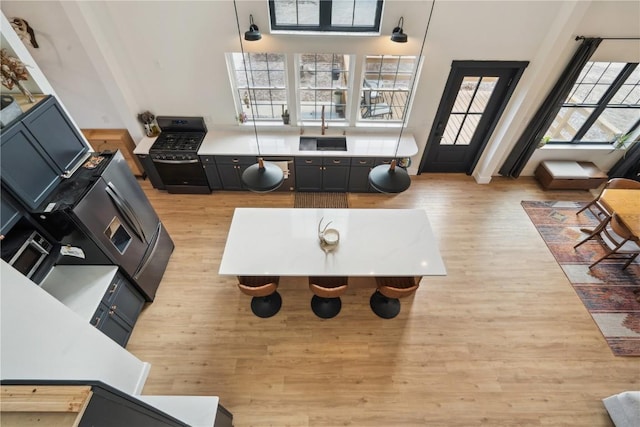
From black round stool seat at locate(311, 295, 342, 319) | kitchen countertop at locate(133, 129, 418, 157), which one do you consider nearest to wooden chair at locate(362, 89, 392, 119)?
kitchen countertop at locate(133, 129, 418, 157)

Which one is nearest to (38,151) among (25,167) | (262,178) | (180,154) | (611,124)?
(25,167)

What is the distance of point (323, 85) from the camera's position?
4.67 meters

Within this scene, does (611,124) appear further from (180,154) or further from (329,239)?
(180,154)

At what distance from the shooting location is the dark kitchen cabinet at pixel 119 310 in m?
2.95

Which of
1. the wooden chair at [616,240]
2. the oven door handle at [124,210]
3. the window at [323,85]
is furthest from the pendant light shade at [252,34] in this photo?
the wooden chair at [616,240]

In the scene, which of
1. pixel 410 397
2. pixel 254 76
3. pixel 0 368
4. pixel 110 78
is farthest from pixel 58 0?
pixel 410 397

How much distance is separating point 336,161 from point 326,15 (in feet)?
6.42

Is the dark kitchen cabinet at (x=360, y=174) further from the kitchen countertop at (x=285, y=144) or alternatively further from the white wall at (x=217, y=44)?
the white wall at (x=217, y=44)

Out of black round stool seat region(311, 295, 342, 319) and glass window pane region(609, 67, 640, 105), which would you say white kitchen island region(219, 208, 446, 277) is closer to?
black round stool seat region(311, 295, 342, 319)

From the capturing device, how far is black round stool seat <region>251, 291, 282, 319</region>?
3.64m

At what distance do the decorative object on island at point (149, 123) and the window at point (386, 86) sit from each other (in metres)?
3.37

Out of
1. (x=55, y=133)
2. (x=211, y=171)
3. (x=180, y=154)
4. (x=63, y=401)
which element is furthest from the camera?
(x=211, y=171)

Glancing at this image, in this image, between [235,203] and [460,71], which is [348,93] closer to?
[460,71]

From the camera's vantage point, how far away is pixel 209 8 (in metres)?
3.76
